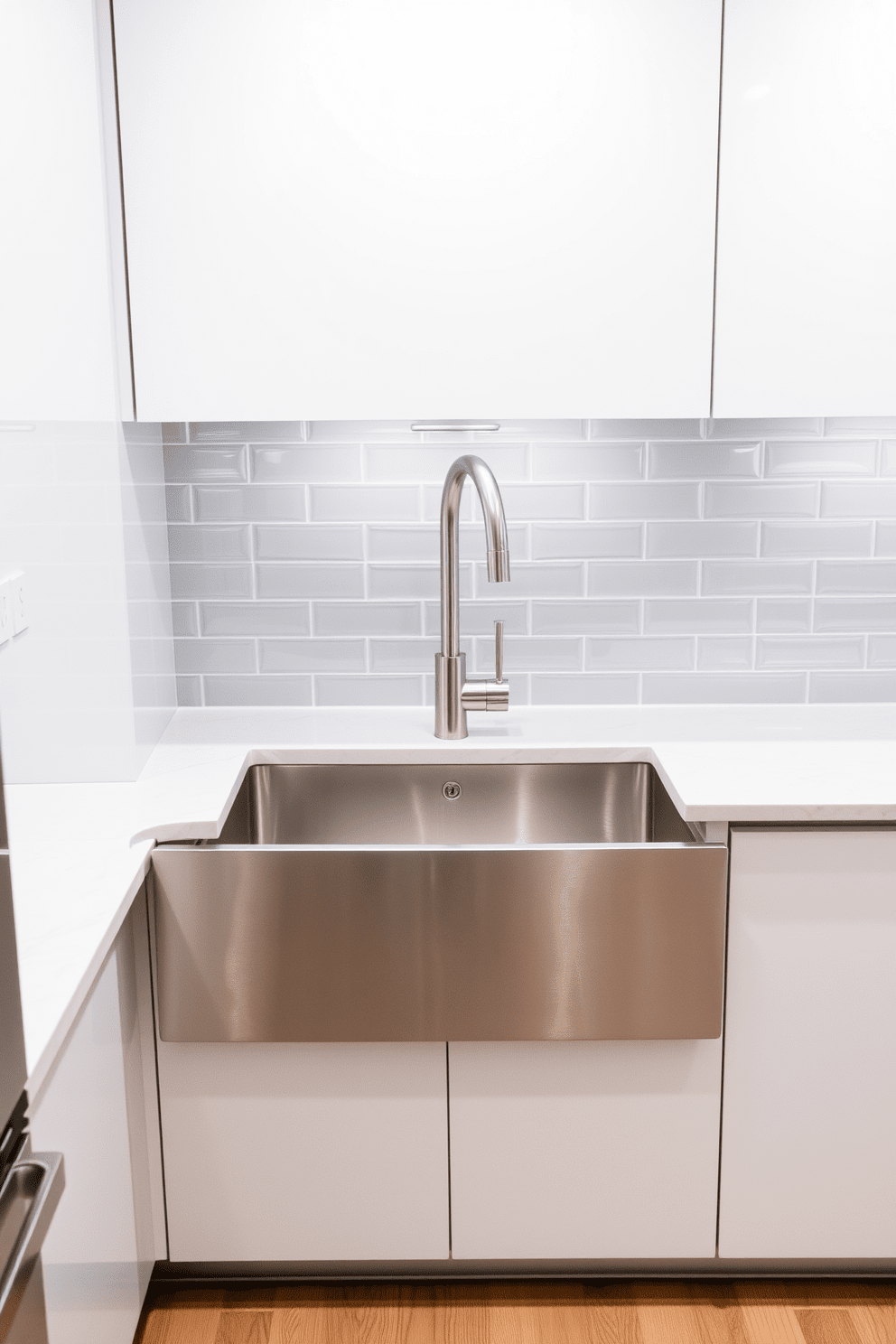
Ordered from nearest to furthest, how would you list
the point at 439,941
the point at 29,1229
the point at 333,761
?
the point at 29,1229 < the point at 439,941 < the point at 333,761

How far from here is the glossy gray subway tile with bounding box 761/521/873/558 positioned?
226 cm

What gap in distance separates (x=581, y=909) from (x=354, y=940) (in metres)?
0.33

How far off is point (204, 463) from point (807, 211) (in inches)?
43.6

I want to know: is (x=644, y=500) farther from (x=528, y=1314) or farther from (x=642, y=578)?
(x=528, y=1314)

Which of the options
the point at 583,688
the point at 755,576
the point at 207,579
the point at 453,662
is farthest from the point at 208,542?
the point at 755,576

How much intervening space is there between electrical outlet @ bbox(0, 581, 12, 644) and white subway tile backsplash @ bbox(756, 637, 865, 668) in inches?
53.6

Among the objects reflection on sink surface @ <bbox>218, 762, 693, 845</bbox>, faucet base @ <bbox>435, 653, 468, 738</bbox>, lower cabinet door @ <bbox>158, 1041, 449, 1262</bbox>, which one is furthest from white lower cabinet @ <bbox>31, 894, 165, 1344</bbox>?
faucet base @ <bbox>435, 653, 468, 738</bbox>

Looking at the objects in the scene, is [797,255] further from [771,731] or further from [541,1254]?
[541,1254]

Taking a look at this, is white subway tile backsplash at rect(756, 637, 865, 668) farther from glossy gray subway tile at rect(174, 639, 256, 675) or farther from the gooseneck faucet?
glossy gray subway tile at rect(174, 639, 256, 675)

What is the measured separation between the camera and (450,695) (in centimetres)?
210

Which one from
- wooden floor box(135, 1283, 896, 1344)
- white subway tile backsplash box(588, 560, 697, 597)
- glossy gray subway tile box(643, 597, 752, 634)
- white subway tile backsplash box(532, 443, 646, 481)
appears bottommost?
wooden floor box(135, 1283, 896, 1344)

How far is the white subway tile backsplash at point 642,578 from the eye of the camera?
7.49 ft

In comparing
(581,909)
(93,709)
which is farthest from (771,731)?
(93,709)

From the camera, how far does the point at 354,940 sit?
5.69ft
